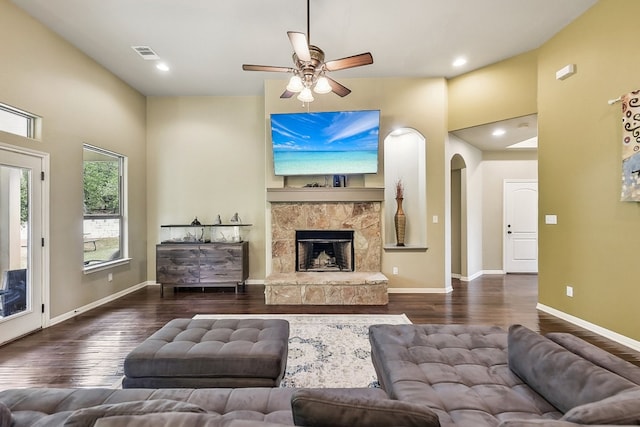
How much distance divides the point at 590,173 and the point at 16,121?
6.55 m

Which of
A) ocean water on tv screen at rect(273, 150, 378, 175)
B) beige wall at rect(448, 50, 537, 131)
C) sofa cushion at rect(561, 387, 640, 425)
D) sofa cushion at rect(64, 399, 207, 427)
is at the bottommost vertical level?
sofa cushion at rect(561, 387, 640, 425)

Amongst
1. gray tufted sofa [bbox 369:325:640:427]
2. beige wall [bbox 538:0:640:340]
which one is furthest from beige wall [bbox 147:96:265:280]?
beige wall [bbox 538:0:640:340]

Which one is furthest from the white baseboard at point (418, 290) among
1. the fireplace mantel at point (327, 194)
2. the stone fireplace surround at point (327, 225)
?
the fireplace mantel at point (327, 194)

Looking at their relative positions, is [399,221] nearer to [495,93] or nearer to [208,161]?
[495,93]

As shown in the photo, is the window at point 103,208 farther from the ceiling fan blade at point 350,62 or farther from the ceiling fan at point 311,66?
the ceiling fan blade at point 350,62

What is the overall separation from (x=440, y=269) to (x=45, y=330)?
5.39 meters

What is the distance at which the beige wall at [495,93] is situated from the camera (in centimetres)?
414

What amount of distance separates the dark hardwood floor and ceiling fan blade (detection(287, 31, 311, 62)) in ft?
9.87

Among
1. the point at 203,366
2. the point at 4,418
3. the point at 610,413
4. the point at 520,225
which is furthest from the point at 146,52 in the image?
the point at 520,225

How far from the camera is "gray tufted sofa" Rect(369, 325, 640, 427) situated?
1075 mm

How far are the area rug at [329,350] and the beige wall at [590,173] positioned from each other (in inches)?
82.5

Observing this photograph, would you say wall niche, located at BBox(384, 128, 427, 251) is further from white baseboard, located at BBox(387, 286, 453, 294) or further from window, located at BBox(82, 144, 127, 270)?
window, located at BBox(82, 144, 127, 270)

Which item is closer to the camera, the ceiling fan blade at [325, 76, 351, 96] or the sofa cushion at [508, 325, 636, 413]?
the sofa cushion at [508, 325, 636, 413]

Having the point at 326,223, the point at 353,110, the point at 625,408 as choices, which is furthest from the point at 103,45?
the point at 625,408
